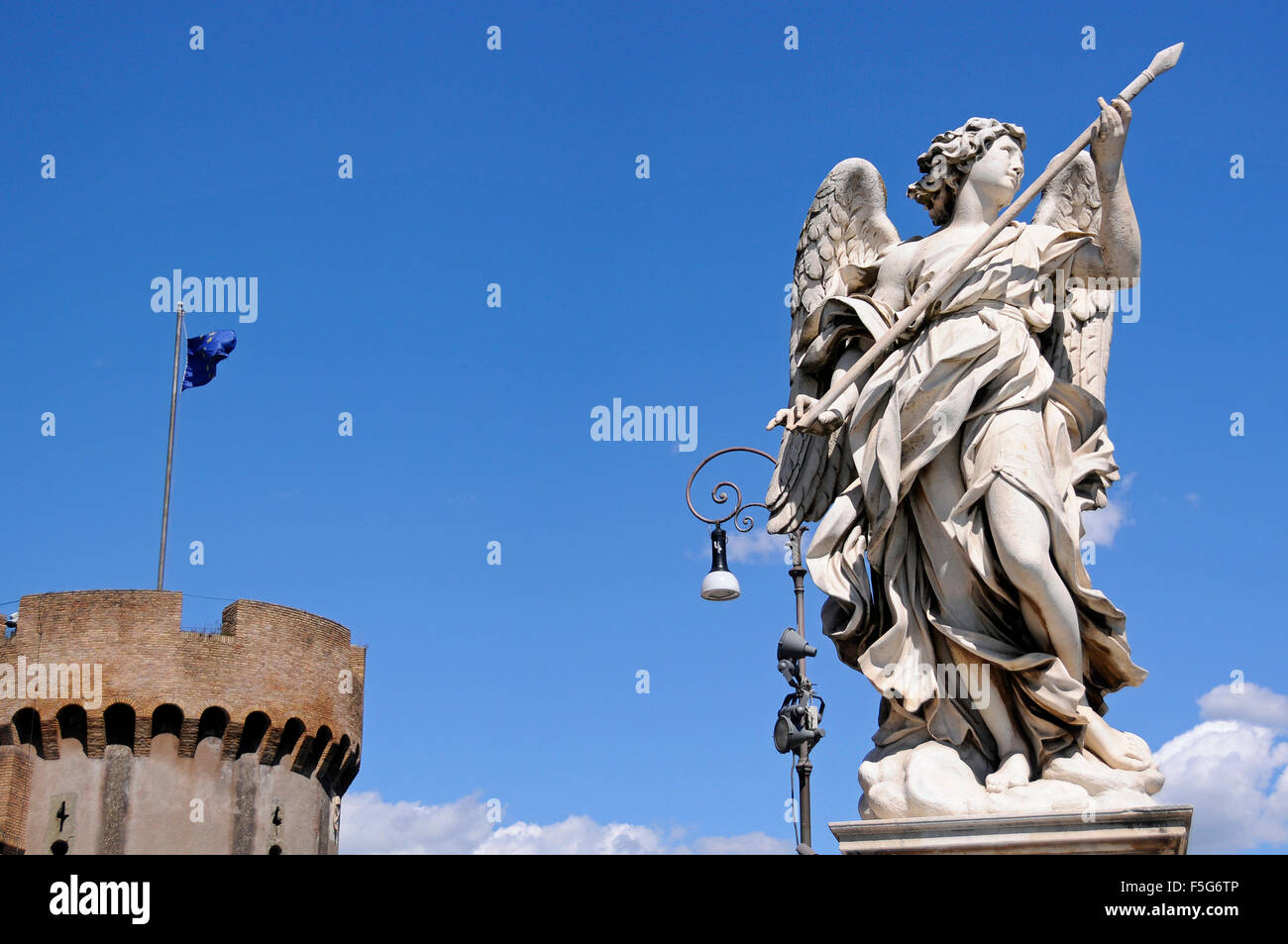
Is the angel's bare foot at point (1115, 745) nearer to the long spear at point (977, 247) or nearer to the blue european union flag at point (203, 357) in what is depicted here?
the long spear at point (977, 247)

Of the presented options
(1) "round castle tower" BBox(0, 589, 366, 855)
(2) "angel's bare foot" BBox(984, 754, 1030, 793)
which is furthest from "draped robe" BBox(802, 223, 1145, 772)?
(1) "round castle tower" BBox(0, 589, 366, 855)

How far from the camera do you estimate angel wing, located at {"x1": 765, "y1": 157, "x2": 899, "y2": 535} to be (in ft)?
26.8

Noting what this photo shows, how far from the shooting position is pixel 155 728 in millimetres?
42688

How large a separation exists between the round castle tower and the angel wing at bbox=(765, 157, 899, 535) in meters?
36.4

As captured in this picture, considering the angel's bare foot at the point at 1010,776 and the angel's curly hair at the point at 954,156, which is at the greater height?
the angel's curly hair at the point at 954,156

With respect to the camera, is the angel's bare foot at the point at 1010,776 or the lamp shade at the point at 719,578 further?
the lamp shade at the point at 719,578

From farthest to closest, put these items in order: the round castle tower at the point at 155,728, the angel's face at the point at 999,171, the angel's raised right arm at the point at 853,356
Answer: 1. the round castle tower at the point at 155,728
2. the angel's face at the point at 999,171
3. the angel's raised right arm at the point at 853,356

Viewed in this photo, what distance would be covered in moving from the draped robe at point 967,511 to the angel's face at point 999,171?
19 centimetres

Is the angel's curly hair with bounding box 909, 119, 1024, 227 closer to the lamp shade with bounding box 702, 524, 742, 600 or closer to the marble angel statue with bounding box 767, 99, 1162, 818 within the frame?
the marble angel statue with bounding box 767, 99, 1162, 818

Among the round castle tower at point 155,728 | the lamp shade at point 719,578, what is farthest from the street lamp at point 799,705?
the round castle tower at point 155,728

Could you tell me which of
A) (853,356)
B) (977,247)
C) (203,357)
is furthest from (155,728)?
(977,247)

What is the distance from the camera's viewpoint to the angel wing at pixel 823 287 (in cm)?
816

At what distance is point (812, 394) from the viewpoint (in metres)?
8.23
